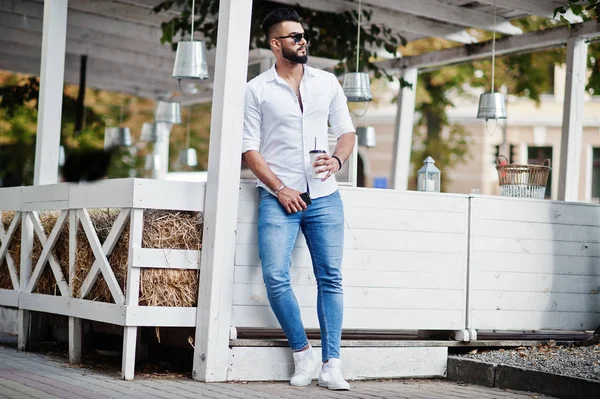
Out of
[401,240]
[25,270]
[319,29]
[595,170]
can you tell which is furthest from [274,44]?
[595,170]

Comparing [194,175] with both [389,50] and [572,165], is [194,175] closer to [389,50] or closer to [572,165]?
[389,50]

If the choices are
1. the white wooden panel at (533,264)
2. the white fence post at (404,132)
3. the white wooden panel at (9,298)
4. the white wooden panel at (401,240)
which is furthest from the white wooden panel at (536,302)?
the white fence post at (404,132)

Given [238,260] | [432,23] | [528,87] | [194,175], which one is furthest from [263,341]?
[528,87]

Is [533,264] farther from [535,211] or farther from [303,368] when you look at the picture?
[303,368]

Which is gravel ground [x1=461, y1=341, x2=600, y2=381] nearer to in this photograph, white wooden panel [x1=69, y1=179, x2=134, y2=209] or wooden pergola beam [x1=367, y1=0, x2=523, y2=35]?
white wooden panel [x1=69, y1=179, x2=134, y2=209]

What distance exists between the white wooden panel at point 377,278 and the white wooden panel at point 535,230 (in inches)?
14.9

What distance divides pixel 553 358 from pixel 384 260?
125 centimetres

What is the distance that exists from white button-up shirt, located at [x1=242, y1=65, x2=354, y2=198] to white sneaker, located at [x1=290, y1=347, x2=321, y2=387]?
3.16 feet

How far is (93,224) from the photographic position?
6.98 m

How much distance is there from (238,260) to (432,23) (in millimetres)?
5683

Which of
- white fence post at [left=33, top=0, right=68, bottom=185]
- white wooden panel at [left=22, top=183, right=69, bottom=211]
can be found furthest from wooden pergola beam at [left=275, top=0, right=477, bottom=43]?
white wooden panel at [left=22, top=183, right=69, bottom=211]

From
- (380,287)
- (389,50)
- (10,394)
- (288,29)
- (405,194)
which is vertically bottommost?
(10,394)

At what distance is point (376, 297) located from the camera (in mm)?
6863

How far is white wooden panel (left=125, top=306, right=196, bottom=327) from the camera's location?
20.6 ft
